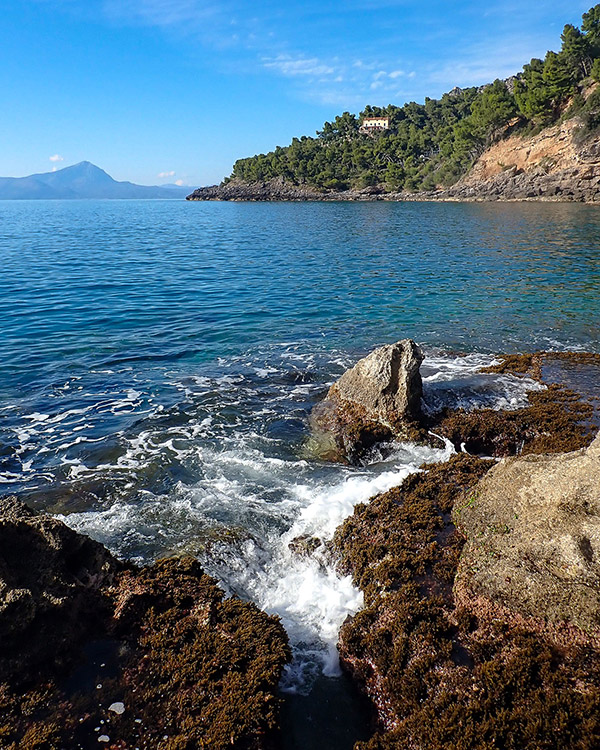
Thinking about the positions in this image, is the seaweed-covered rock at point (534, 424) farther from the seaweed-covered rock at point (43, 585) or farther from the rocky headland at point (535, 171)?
the rocky headland at point (535, 171)

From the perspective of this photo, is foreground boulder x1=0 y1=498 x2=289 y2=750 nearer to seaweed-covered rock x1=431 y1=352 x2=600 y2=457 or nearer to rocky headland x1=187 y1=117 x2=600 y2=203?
seaweed-covered rock x1=431 y1=352 x2=600 y2=457

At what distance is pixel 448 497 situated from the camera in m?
9.77

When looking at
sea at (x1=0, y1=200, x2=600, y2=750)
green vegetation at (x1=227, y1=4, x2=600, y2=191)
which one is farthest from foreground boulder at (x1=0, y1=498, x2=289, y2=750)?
green vegetation at (x1=227, y1=4, x2=600, y2=191)

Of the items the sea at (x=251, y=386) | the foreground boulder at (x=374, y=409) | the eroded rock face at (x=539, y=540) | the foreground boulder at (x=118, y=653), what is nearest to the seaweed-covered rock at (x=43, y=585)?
the foreground boulder at (x=118, y=653)

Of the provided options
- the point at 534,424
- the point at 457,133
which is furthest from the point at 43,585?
the point at 457,133

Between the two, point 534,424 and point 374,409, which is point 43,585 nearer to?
point 374,409

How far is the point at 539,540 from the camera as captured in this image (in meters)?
7.44

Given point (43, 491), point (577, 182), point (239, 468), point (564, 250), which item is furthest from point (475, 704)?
point (577, 182)

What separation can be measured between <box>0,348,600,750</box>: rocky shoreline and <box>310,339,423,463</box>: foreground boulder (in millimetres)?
3855

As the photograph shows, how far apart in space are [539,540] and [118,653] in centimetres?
650

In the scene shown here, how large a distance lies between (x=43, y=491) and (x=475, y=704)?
10.5m

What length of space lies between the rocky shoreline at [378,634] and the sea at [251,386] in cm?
66

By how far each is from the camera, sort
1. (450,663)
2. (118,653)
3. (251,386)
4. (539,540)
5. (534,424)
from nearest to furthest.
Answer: (450,663), (118,653), (539,540), (534,424), (251,386)

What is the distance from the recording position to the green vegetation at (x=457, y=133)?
4158 inches
